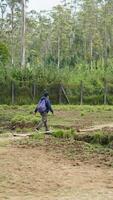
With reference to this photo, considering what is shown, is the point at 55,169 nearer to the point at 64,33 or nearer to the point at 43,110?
the point at 43,110

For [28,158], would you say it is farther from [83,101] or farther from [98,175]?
[83,101]

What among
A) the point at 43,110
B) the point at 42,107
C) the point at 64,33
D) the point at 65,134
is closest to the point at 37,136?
the point at 65,134

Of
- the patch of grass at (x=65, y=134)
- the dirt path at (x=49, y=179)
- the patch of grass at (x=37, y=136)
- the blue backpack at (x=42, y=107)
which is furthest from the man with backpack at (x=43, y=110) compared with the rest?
the dirt path at (x=49, y=179)

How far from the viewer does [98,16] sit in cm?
7550

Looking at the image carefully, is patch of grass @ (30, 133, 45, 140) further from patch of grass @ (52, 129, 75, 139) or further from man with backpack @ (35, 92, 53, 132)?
man with backpack @ (35, 92, 53, 132)

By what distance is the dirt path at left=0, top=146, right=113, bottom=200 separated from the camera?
391 inches

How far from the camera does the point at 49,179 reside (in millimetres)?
11383

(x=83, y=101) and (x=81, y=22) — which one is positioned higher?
(x=81, y=22)

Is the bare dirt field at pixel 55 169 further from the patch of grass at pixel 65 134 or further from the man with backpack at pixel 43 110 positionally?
the man with backpack at pixel 43 110

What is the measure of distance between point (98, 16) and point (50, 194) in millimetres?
67225

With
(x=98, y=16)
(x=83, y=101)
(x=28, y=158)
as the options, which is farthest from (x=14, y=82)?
(x=98, y=16)

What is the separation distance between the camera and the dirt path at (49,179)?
9922mm

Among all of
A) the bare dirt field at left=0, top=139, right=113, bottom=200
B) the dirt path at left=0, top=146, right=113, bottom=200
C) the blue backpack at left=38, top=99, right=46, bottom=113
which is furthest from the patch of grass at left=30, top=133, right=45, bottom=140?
the dirt path at left=0, top=146, right=113, bottom=200

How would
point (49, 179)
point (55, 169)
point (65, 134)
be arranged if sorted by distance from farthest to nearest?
point (65, 134), point (55, 169), point (49, 179)
